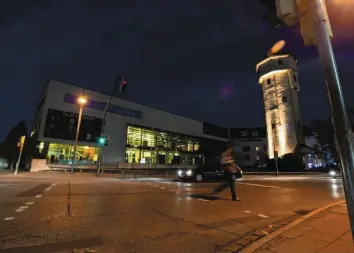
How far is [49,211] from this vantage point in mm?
6402

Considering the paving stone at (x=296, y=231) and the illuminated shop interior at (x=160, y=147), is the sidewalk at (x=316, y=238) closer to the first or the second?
the paving stone at (x=296, y=231)

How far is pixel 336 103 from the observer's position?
2.65 m

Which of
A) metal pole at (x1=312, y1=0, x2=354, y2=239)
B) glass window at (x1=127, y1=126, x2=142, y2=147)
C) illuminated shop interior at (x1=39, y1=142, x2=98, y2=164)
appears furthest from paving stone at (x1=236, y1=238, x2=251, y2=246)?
glass window at (x1=127, y1=126, x2=142, y2=147)

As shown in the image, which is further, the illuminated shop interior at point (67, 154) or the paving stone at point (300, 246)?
the illuminated shop interior at point (67, 154)

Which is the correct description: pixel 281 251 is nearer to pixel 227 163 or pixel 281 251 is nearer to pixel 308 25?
pixel 308 25

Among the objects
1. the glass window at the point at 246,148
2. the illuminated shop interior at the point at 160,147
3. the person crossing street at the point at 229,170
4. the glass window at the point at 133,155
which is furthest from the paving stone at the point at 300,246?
the glass window at the point at 246,148

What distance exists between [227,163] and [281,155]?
3717 cm

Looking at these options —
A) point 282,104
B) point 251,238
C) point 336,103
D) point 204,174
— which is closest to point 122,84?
point 204,174

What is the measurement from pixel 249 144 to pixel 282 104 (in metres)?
39.1

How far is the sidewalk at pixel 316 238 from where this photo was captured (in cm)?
389

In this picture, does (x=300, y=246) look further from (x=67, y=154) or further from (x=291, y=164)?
(x=67, y=154)

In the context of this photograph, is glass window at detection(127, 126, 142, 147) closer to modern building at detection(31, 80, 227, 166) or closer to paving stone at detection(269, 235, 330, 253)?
modern building at detection(31, 80, 227, 166)

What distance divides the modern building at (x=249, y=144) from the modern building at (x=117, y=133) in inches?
401

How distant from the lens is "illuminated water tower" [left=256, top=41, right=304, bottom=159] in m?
43.1
